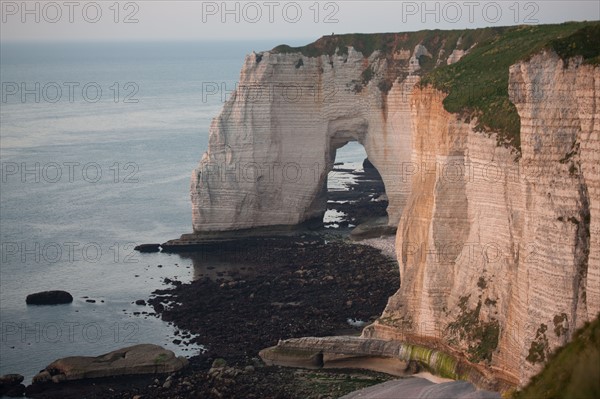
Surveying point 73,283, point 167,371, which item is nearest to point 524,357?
point 167,371

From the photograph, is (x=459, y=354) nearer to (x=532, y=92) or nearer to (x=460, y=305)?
(x=460, y=305)

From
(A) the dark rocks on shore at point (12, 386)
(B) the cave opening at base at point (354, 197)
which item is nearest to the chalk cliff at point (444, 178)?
(B) the cave opening at base at point (354, 197)

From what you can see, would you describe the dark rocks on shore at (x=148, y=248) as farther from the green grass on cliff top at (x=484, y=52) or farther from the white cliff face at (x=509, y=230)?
the white cliff face at (x=509, y=230)

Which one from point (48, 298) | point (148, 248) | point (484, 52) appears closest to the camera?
point (484, 52)

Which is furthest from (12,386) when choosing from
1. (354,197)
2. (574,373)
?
(354,197)

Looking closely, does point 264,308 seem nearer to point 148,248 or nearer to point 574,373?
point 148,248

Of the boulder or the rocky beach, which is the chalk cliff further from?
the boulder
